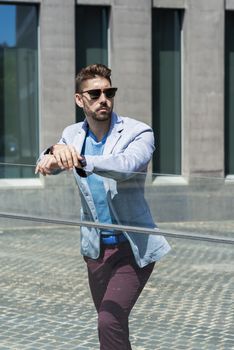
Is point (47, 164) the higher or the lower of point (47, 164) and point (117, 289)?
the higher

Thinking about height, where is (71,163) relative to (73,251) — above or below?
above

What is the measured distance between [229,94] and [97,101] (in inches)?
426

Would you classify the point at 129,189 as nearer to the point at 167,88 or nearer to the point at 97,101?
the point at 97,101

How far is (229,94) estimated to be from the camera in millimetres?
13773

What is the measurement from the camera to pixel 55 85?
41.1ft

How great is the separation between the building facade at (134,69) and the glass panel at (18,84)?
0.02m

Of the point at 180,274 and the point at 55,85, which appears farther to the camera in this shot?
the point at 55,85

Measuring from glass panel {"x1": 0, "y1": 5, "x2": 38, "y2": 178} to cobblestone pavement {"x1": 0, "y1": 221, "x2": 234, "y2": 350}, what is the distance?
22.1 ft

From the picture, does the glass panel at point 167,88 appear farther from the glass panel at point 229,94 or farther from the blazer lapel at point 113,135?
the blazer lapel at point 113,135

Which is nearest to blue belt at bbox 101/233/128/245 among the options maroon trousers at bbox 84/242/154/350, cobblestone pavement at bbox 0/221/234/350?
maroon trousers at bbox 84/242/154/350

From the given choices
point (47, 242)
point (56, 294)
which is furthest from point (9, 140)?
point (56, 294)

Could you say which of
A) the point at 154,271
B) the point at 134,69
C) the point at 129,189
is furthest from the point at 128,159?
the point at 134,69

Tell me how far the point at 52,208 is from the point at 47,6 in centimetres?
908

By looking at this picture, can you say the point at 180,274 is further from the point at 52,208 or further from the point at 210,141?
the point at 210,141
